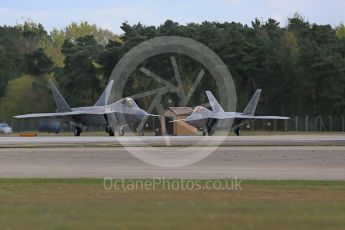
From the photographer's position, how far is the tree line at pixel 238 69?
101750 mm

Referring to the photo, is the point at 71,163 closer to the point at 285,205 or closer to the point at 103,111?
the point at 285,205

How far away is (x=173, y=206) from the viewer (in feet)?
50.9

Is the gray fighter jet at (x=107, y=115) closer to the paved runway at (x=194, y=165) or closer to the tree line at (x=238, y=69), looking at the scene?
the tree line at (x=238, y=69)

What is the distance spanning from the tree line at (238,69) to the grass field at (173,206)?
262ft

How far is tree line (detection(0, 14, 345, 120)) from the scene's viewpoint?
102 m

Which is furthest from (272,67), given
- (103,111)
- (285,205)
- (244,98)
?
(285,205)

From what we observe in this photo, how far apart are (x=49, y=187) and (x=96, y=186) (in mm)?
1223

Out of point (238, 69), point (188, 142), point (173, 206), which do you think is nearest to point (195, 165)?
point (173, 206)

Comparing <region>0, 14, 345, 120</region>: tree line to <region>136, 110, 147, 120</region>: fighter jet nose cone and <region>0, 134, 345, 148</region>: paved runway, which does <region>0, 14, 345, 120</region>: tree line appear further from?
<region>0, 134, 345, 148</region>: paved runway

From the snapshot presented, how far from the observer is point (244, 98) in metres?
109

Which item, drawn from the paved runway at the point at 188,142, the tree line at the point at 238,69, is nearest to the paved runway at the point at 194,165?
the paved runway at the point at 188,142

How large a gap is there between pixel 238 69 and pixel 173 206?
302 feet
